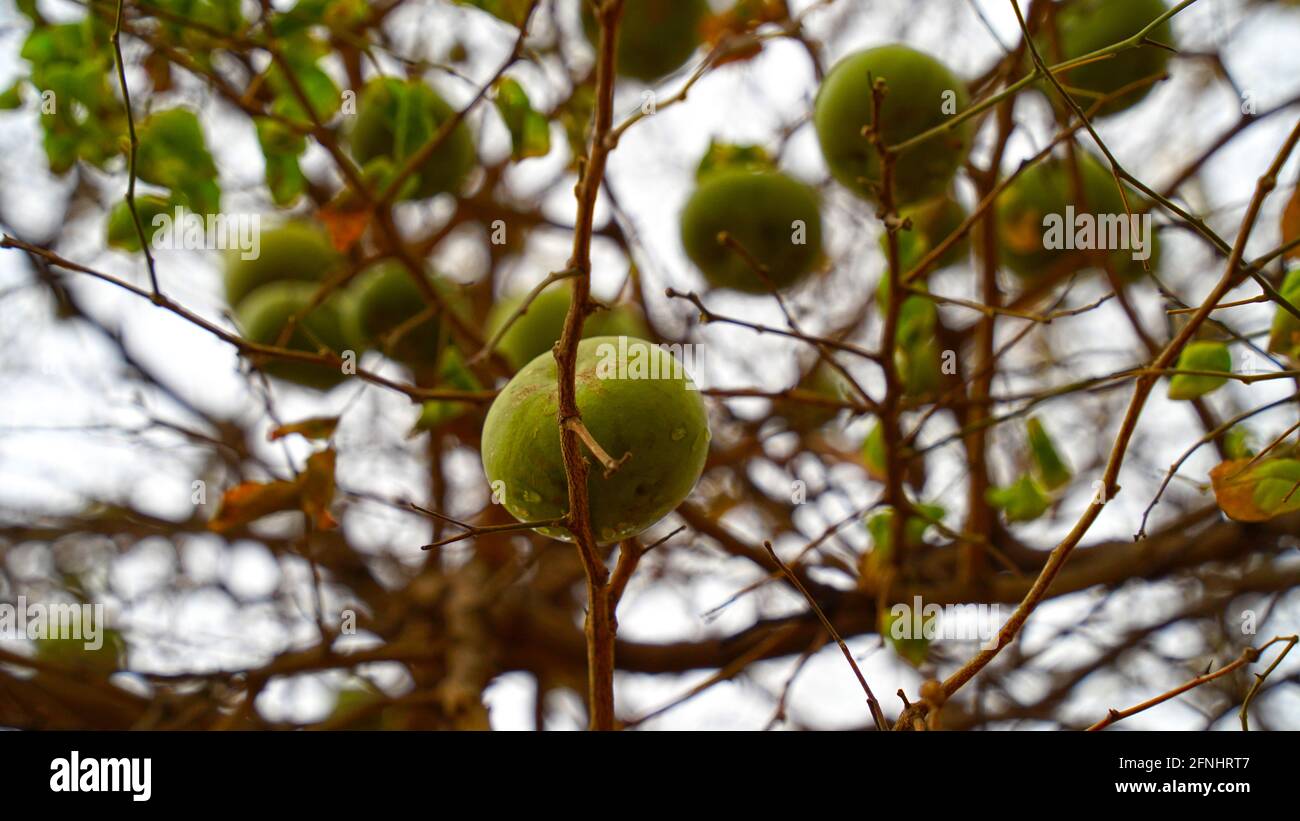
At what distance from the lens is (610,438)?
1.37m

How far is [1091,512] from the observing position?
4.47ft

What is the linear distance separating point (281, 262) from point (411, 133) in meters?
0.93

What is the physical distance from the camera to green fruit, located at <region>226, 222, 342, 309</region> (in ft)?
10.1

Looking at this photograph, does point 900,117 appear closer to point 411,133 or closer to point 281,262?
point 411,133

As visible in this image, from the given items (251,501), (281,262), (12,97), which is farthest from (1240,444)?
(12,97)

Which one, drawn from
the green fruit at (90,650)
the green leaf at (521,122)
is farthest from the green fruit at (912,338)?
the green fruit at (90,650)

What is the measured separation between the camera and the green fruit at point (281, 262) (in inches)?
122

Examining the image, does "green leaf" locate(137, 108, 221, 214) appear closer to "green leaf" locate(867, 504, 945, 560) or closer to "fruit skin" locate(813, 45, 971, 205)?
"fruit skin" locate(813, 45, 971, 205)

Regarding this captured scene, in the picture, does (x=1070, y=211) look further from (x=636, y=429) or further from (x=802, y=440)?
(x=636, y=429)

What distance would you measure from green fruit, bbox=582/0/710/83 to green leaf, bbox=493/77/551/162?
27.2 inches

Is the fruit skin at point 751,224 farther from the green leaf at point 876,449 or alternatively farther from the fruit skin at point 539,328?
the green leaf at point 876,449

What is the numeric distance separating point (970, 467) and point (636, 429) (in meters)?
1.55

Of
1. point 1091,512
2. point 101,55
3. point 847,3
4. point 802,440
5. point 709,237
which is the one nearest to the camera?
point 1091,512
